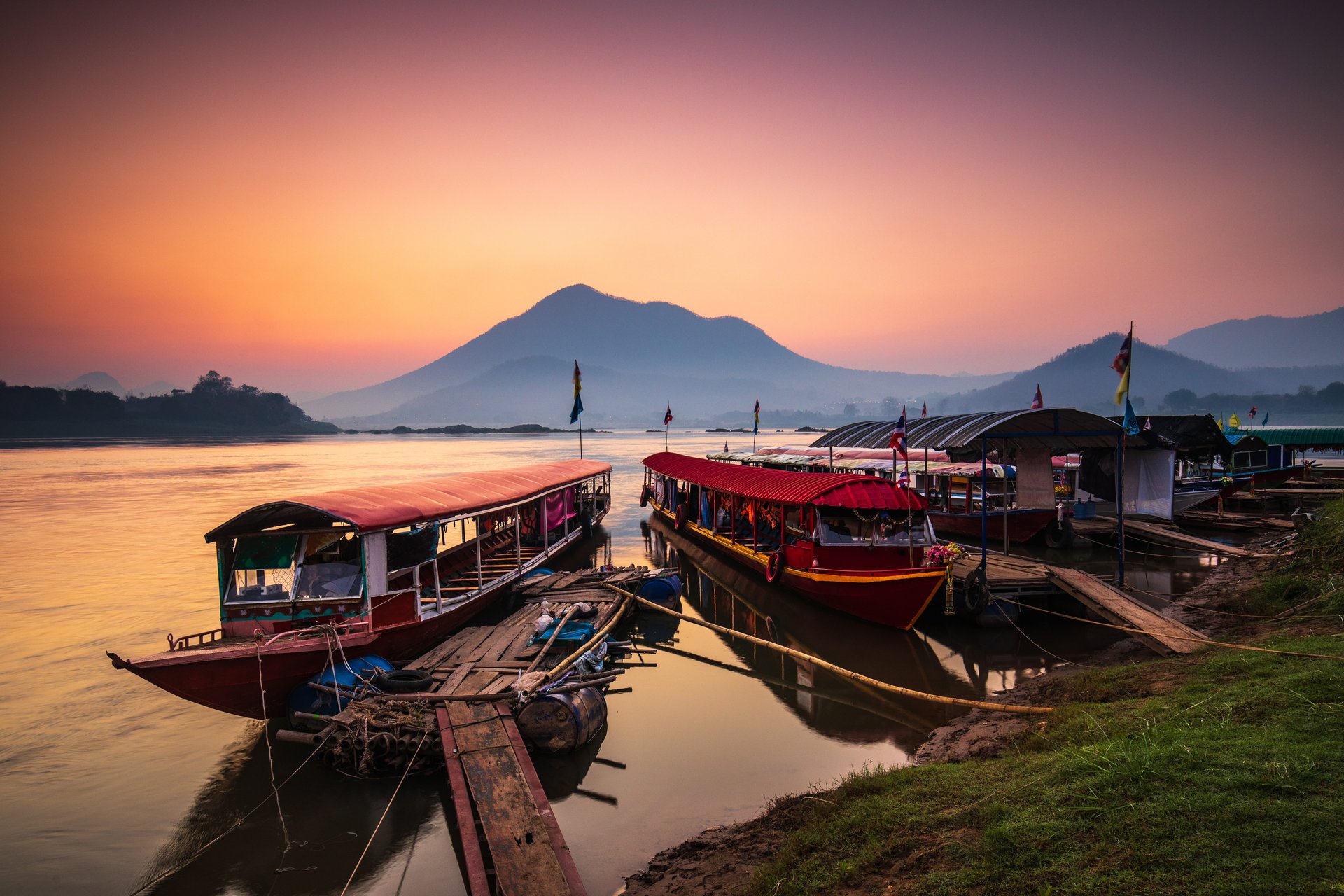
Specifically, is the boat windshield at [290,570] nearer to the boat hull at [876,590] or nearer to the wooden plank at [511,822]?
the wooden plank at [511,822]

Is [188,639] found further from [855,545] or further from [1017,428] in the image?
[1017,428]

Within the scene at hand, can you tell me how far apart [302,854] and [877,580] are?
462 inches

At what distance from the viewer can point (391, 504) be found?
44.4ft

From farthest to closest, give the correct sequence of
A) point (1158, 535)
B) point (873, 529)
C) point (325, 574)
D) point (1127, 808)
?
point (1158, 535)
point (873, 529)
point (325, 574)
point (1127, 808)

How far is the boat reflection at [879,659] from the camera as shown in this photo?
11.5 metres

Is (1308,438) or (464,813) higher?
(1308,438)

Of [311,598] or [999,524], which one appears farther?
[999,524]

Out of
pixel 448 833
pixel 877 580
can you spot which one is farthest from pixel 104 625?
pixel 877 580

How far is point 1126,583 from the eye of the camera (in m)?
19.6

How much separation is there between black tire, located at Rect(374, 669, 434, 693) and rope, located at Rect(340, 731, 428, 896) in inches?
55.6

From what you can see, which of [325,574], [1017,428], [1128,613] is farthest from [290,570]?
[1017,428]

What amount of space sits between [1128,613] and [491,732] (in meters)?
12.4

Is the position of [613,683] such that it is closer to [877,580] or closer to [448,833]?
[448,833]

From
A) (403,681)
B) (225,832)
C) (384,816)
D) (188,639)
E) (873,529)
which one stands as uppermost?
(873,529)
